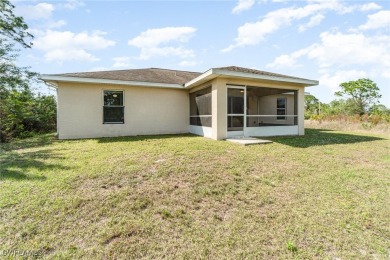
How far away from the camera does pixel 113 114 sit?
10156 millimetres

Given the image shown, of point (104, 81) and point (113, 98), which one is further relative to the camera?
point (113, 98)

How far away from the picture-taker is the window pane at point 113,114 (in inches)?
395

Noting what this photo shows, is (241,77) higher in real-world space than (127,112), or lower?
higher

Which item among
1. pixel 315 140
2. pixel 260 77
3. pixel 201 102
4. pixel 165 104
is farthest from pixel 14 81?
pixel 315 140

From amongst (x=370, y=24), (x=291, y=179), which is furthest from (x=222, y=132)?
(x=370, y=24)

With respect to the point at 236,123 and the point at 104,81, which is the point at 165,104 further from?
the point at 236,123

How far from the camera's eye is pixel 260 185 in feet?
13.3

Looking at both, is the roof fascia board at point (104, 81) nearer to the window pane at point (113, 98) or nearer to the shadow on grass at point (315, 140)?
the window pane at point (113, 98)

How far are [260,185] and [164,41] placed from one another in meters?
10.7

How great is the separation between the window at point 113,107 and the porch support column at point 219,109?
→ 4.83 m

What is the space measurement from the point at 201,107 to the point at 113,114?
4487mm

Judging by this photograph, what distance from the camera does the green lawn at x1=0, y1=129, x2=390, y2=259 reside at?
2.45m

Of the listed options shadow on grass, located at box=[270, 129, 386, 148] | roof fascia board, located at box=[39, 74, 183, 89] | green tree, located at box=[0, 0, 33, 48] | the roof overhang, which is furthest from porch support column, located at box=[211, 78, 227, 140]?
green tree, located at box=[0, 0, 33, 48]

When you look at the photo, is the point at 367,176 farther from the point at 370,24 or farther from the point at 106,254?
the point at 370,24
